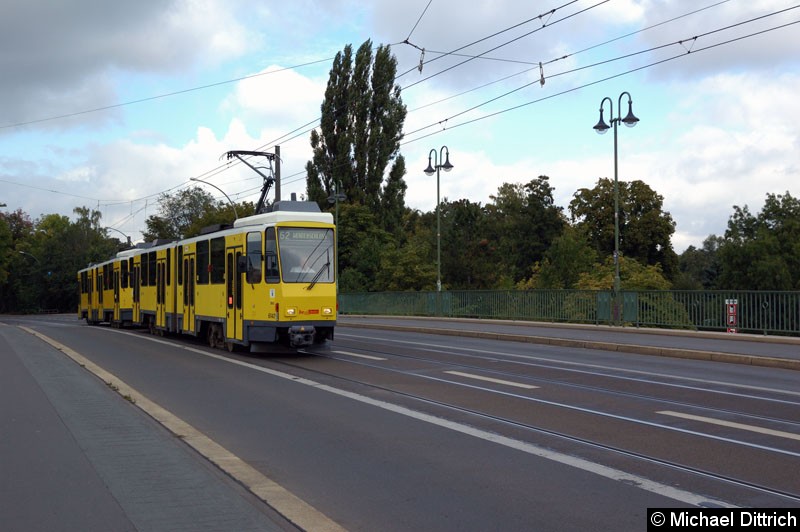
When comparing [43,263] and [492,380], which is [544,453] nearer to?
[492,380]

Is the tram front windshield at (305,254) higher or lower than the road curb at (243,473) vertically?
higher

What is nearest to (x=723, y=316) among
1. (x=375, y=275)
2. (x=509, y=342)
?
(x=509, y=342)

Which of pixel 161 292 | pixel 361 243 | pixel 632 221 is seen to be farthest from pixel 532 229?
pixel 161 292

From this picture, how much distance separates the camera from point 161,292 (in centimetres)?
2827

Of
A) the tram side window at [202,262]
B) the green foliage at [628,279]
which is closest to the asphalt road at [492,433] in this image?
the tram side window at [202,262]

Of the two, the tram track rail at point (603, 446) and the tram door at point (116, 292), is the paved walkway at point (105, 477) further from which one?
the tram door at point (116, 292)

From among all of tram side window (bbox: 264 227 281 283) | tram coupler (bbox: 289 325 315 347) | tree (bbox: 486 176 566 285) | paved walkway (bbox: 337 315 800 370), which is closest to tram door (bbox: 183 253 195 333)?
tram side window (bbox: 264 227 281 283)

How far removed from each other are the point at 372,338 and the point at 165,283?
726 cm

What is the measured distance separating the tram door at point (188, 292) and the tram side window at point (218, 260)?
2.19 m

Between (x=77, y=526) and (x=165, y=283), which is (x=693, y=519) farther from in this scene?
(x=165, y=283)

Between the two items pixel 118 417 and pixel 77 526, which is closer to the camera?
pixel 77 526

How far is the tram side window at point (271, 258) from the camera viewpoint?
18.7 metres

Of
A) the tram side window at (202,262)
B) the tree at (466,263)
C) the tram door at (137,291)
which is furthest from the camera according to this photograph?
the tree at (466,263)

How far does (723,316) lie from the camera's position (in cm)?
2673
